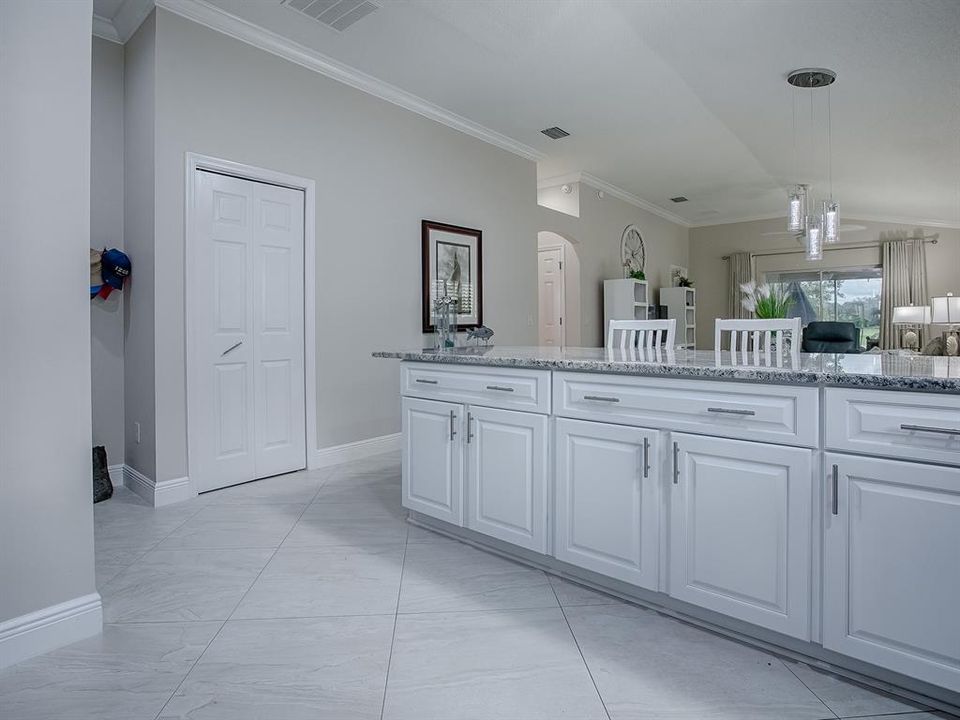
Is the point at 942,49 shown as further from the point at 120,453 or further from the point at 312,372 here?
the point at 120,453

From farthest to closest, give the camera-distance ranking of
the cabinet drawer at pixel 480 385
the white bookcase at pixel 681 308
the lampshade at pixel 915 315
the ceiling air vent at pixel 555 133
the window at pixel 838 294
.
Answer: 1. the white bookcase at pixel 681 308
2. the window at pixel 838 294
3. the lampshade at pixel 915 315
4. the ceiling air vent at pixel 555 133
5. the cabinet drawer at pixel 480 385

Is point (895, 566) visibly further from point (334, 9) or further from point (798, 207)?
point (334, 9)

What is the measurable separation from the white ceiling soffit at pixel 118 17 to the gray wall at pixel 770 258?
29.3 ft

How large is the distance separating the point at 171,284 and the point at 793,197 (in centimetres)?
377

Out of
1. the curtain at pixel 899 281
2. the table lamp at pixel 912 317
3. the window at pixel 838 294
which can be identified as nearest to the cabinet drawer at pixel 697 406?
the table lamp at pixel 912 317

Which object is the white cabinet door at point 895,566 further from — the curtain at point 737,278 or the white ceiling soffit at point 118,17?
the curtain at point 737,278

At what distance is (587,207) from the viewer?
7.16 metres

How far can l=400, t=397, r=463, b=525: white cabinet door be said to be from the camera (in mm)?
2490

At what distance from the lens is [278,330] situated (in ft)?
12.3

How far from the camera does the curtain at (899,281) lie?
8039 millimetres

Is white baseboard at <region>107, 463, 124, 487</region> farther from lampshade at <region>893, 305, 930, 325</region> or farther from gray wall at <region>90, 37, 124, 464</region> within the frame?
lampshade at <region>893, 305, 930, 325</region>

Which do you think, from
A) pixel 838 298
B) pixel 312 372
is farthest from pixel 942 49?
pixel 838 298

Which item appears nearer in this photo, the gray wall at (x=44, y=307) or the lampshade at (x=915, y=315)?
→ the gray wall at (x=44, y=307)

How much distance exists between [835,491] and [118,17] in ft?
14.4
